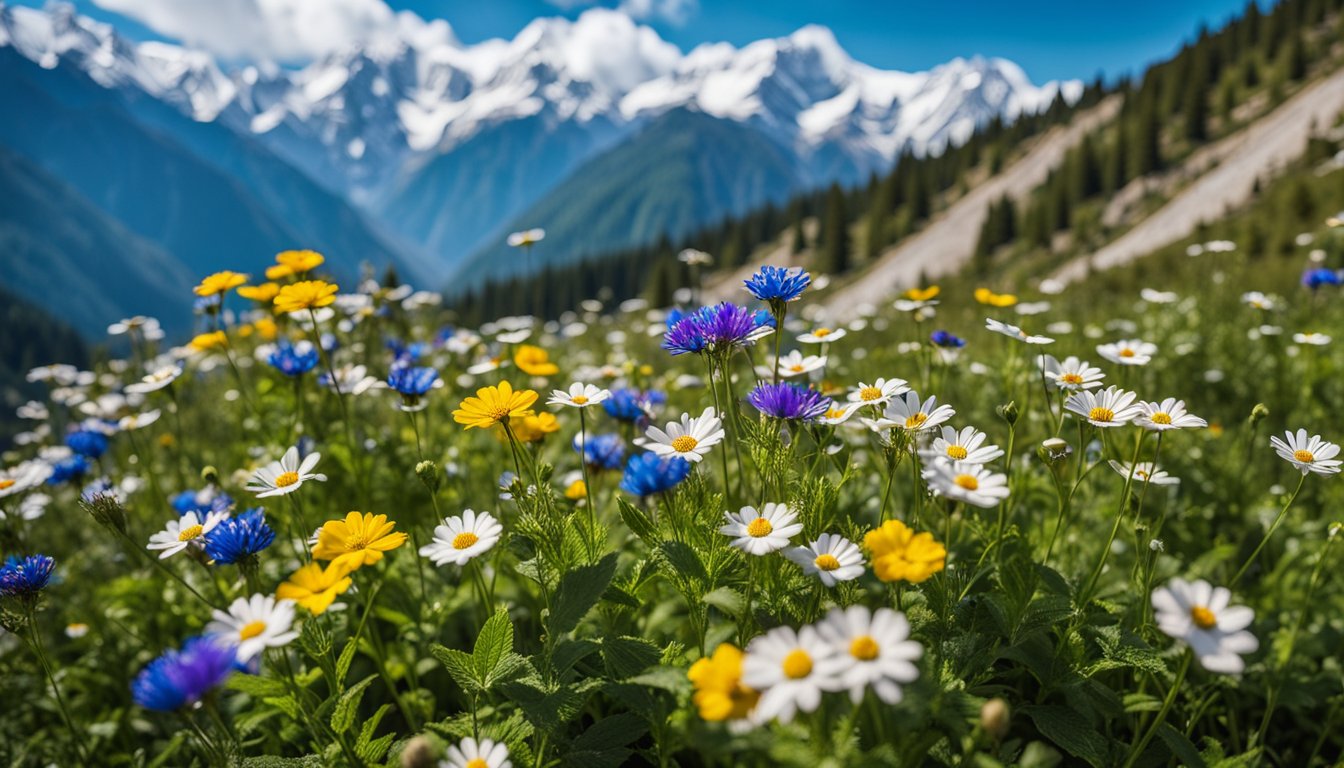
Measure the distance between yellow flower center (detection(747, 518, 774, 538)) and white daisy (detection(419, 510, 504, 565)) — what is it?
630 millimetres

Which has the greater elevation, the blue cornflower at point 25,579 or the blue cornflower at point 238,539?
the blue cornflower at point 238,539

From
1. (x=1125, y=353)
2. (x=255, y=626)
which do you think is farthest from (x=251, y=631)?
(x=1125, y=353)

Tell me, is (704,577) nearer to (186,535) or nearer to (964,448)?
(964,448)

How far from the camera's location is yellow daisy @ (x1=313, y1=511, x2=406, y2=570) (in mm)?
1551

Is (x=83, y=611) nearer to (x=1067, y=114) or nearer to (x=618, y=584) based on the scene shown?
(x=618, y=584)

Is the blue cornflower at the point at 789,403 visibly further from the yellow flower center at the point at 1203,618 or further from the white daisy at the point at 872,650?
the yellow flower center at the point at 1203,618

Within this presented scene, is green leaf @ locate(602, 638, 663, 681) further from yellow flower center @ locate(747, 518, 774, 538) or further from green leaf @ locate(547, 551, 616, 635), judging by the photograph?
yellow flower center @ locate(747, 518, 774, 538)

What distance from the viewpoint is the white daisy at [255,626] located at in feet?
4.30

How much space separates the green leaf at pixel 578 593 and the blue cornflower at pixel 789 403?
569 millimetres

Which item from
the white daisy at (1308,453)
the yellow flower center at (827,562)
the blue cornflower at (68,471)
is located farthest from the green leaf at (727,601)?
the blue cornflower at (68,471)

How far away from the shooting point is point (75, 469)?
137 inches

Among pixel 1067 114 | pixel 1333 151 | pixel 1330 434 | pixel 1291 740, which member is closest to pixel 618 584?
pixel 1291 740

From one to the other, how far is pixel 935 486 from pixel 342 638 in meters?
2.29

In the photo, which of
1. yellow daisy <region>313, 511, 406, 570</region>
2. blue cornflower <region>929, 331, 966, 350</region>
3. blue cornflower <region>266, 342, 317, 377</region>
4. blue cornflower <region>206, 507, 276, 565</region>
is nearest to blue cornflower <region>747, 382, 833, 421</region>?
yellow daisy <region>313, 511, 406, 570</region>
